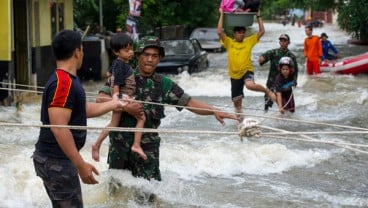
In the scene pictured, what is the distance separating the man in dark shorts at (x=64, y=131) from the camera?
14.2 feet

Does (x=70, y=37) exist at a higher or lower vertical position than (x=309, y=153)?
higher

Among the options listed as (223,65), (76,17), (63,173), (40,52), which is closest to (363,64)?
(223,65)

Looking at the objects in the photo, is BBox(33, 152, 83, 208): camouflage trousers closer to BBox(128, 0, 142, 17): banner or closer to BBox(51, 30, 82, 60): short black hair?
BBox(51, 30, 82, 60): short black hair

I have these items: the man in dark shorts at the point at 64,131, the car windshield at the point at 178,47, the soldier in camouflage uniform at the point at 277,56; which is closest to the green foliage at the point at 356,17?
the car windshield at the point at 178,47

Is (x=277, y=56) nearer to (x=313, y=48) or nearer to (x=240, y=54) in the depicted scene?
(x=240, y=54)

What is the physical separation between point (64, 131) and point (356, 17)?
23.4m

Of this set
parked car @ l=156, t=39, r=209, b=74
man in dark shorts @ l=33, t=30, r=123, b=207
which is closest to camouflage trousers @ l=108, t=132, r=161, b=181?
man in dark shorts @ l=33, t=30, r=123, b=207

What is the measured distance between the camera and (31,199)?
7.56 metres

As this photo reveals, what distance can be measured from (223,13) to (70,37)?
7.53m

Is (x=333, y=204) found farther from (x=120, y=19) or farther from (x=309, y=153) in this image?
(x=120, y=19)

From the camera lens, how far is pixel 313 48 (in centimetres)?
2072

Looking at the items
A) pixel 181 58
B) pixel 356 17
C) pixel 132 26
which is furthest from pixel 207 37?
pixel 132 26

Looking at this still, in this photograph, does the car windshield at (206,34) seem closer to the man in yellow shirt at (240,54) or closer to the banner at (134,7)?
the banner at (134,7)

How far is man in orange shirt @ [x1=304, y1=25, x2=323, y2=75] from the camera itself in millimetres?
20478
